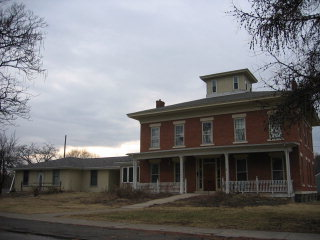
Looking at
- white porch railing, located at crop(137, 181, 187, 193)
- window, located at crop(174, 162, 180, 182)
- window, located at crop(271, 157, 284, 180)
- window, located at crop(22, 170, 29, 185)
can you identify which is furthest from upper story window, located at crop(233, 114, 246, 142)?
window, located at crop(22, 170, 29, 185)

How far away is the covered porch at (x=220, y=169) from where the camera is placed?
25.1 meters

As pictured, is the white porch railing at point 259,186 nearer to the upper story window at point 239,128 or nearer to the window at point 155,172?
the upper story window at point 239,128

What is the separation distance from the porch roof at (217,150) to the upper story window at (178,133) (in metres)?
1.67

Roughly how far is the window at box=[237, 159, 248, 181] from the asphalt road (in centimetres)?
1694

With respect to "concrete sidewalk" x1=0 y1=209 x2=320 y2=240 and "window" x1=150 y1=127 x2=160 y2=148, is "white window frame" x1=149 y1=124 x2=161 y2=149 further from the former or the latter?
"concrete sidewalk" x1=0 y1=209 x2=320 y2=240

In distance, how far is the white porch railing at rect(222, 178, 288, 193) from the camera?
2436 cm

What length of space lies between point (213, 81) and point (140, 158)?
9822 millimetres

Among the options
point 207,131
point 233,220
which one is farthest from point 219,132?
point 233,220

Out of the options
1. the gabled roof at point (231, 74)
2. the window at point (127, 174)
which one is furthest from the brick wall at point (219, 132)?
the window at point (127, 174)

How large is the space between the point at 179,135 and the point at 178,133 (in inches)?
7.9

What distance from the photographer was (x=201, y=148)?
27.6 metres

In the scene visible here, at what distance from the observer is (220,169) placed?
2900 centimetres

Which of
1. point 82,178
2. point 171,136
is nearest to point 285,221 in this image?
point 171,136

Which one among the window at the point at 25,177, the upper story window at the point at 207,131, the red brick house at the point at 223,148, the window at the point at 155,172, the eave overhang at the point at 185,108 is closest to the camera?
the red brick house at the point at 223,148
